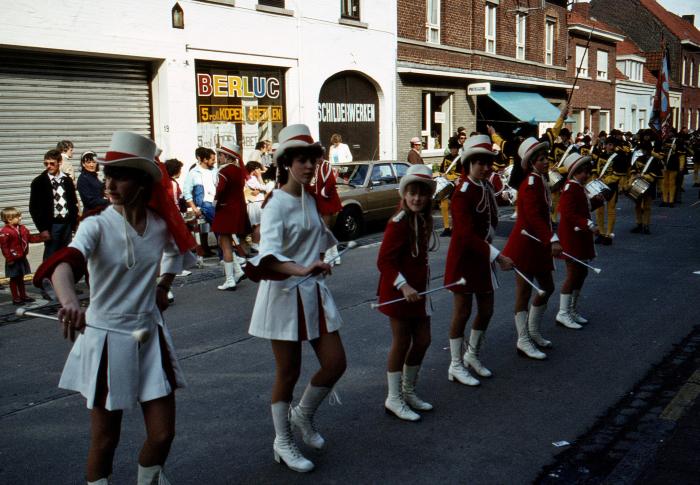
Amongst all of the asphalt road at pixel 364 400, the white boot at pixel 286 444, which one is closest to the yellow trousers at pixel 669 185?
the asphalt road at pixel 364 400

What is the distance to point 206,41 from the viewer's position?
640 inches

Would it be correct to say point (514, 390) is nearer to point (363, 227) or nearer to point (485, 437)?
point (485, 437)

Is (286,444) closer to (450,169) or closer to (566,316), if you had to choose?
(566,316)

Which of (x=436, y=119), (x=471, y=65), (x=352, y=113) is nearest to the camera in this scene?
(x=352, y=113)

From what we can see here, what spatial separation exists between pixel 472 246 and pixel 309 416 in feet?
5.86

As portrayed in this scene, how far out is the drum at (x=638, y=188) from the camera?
12.8 meters

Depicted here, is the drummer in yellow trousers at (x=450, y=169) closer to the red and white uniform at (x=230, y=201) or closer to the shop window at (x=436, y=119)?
the red and white uniform at (x=230, y=201)

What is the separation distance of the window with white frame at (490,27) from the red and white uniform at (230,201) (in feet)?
68.9

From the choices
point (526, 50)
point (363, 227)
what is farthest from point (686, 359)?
point (526, 50)

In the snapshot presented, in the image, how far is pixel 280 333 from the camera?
3.88 m

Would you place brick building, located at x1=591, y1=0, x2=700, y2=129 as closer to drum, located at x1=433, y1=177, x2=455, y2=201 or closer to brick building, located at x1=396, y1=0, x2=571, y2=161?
brick building, located at x1=396, y1=0, x2=571, y2=161

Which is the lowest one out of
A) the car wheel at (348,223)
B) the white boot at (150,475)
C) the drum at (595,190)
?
the white boot at (150,475)

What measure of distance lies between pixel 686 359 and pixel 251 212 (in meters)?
5.61

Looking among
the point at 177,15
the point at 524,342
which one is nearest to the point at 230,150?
the point at 524,342
